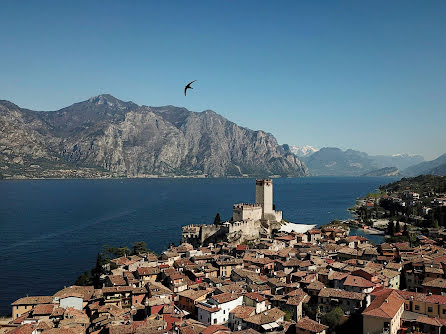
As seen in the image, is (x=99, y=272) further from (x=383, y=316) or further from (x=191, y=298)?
(x=383, y=316)

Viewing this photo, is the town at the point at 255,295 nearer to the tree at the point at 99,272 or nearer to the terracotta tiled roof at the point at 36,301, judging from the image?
the terracotta tiled roof at the point at 36,301

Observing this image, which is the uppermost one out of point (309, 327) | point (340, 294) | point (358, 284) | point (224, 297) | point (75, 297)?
point (358, 284)

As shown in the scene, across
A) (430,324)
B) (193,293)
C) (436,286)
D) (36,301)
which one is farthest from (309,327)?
(36,301)

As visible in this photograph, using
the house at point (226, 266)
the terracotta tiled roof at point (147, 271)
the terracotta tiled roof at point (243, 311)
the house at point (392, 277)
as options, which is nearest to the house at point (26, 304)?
the terracotta tiled roof at point (147, 271)

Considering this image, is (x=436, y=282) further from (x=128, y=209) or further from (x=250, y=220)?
(x=128, y=209)

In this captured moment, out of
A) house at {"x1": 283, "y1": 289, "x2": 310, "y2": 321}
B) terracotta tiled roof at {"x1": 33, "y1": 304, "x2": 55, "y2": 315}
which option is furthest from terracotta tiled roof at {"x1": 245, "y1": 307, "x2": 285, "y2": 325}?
terracotta tiled roof at {"x1": 33, "y1": 304, "x2": 55, "y2": 315}
